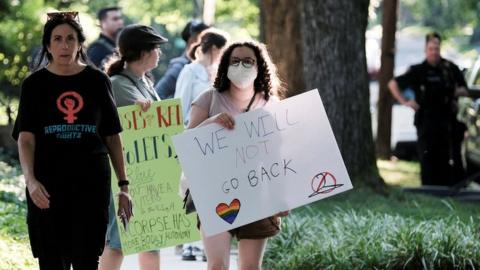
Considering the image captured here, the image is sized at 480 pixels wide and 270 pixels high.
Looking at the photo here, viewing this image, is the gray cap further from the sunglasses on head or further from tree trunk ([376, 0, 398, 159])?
tree trunk ([376, 0, 398, 159])

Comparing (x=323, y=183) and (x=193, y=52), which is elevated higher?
(x=193, y=52)

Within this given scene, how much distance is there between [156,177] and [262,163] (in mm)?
1157

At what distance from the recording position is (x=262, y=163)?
6871 millimetres

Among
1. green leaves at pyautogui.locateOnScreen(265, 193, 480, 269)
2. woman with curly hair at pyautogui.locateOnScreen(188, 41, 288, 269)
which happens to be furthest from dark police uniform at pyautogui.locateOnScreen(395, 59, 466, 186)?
woman with curly hair at pyautogui.locateOnScreen(188, 41, 288, 269)

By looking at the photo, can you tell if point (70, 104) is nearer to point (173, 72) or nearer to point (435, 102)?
point (173, 72)

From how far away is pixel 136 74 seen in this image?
765cm

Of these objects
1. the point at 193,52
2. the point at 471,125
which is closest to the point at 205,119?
the point at 193,52

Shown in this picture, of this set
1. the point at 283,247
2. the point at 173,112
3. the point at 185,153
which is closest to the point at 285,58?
the point at 283,247

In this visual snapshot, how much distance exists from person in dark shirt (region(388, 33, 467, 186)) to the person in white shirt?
5.00 metres

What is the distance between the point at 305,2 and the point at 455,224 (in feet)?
16.7

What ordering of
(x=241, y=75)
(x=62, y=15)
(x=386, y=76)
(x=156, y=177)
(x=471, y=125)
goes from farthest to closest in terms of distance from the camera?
(x=386, y=76), (x=471, y=125), (x=156, y=177), (x=241, y=75), (x=62, y=15)

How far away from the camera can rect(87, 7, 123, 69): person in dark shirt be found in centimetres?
1327

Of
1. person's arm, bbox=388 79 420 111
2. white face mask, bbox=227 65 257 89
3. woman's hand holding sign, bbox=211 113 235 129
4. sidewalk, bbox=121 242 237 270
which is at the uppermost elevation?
person's arm, bbox=388 79 420 111

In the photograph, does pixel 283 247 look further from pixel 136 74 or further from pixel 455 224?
pixel 136 74
